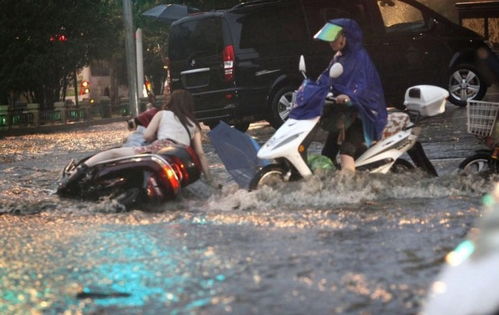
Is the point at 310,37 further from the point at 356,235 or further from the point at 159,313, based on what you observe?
the point at 159,313

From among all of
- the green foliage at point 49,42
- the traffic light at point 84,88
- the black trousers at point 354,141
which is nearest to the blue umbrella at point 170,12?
the green foliage at point 49,42

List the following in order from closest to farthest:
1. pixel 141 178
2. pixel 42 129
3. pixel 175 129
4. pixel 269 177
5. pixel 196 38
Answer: pixel 269 177
pixel 141 178
pixel 175 129
pixel 196 38
pixel 42 129

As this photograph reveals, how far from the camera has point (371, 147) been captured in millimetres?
8477

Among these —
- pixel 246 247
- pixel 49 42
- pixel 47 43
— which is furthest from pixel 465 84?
pixel 49 42

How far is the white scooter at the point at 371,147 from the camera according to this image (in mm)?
8062

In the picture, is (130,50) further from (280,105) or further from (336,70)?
(336,70)

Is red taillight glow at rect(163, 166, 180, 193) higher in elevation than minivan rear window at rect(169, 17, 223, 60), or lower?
lower

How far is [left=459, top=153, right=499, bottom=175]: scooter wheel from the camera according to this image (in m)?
8.55

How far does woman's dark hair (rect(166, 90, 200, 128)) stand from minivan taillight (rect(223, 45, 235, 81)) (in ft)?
19.0

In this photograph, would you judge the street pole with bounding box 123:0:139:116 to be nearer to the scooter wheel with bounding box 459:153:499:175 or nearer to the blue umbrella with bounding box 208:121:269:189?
the blue umbrella with bounding box 208:121:269:189

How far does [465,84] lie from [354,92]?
8.91m

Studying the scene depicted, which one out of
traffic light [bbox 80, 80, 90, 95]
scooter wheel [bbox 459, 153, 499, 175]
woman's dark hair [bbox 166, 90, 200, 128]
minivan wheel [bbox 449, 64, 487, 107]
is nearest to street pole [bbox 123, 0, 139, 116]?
minivan wheel [bbox 449, 64, 487, 107]

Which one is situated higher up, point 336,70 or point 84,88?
point 336,70

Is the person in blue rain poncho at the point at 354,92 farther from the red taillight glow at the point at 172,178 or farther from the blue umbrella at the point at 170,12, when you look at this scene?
the blue umbrella at the point at 170,12
